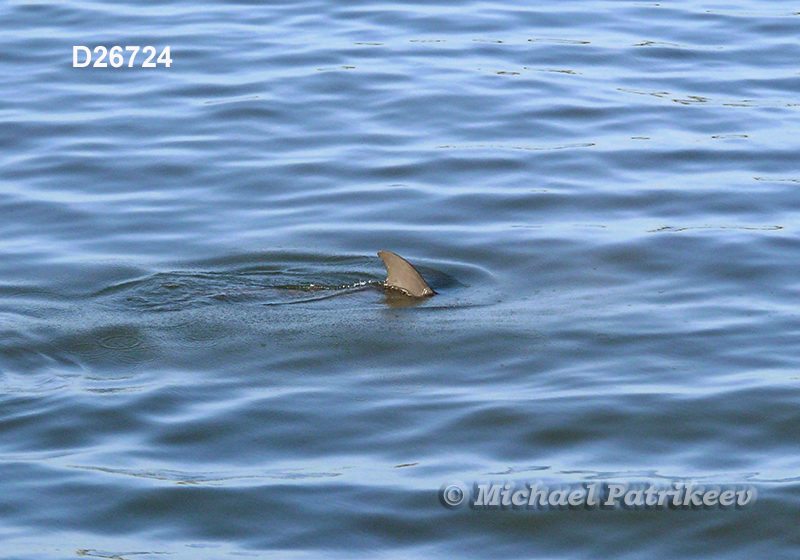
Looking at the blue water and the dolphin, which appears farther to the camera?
the dolphin

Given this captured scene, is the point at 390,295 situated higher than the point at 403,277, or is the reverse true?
the point at 403,277

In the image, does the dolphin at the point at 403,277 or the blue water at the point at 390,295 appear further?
the dolphin at the point at 403,277

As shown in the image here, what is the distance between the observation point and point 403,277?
885 centimetres

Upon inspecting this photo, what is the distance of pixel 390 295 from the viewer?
8.94 meters

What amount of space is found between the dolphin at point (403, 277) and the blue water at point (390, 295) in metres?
0.14

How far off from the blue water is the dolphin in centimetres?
14

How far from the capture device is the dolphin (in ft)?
28.7

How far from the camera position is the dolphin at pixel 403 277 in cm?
874

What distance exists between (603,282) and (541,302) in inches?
25.5

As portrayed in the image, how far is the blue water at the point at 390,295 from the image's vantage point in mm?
6359

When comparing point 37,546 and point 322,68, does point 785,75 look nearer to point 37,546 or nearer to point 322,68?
point 322,68

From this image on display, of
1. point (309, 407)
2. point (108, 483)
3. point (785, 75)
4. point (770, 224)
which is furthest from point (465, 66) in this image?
point (108, 483)

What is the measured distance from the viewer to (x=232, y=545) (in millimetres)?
6020

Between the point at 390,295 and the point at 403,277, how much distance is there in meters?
0.17
